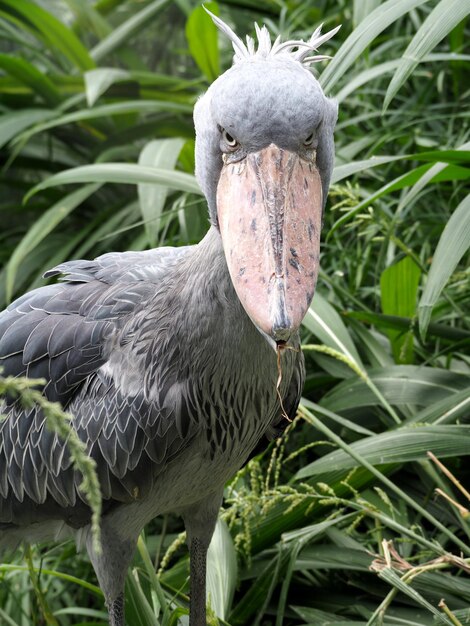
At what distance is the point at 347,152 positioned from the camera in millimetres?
2721

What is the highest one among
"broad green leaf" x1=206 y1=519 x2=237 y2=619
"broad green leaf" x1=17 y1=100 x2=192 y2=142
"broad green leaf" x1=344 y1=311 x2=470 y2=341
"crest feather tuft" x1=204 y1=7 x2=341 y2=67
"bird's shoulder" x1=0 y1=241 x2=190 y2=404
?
"broad green leaf" x1=17 y1=100 x2=192 y2=142

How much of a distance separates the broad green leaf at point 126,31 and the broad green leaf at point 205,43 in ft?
1.64

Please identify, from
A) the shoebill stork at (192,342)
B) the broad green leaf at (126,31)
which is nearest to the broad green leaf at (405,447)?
the shoebill stork at (192,342)

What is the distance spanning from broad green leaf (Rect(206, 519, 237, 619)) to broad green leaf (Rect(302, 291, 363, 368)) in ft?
1.52

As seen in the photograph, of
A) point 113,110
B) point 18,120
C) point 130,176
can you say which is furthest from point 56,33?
point 130,176

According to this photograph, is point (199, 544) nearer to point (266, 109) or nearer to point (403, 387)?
point (403, 387)

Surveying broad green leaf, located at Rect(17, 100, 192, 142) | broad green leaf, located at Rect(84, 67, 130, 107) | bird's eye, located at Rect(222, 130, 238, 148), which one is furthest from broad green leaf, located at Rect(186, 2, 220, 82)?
bird's eye, located at Rect(222, 130, 238, 148)

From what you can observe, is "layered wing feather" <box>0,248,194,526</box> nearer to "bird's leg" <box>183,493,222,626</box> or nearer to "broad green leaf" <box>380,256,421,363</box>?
"bird's leg" <box>183,493,222,626</box>

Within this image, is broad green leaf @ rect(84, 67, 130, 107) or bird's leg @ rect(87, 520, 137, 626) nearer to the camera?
bird's leg @ rect(87, 520, 137, 626)

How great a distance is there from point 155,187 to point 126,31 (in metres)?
1.21

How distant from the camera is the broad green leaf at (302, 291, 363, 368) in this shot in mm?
2129

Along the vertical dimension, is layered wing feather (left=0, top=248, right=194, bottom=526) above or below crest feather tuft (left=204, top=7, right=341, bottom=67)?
below

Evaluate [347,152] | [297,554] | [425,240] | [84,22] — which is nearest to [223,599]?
[297,554]

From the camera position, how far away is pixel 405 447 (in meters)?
1.87
